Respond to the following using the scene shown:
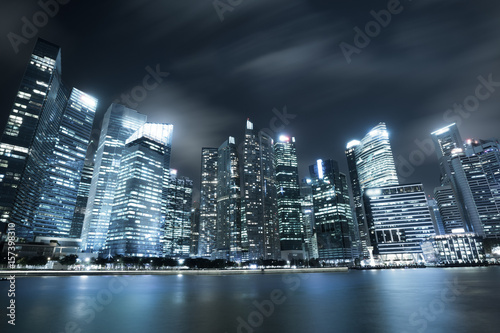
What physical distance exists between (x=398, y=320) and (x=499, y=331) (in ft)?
27.9

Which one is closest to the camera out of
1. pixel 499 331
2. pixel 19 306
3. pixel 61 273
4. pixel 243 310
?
pixel 499 331

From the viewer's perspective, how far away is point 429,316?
30.3 meters

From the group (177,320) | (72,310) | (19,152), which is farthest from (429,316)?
(19,152)

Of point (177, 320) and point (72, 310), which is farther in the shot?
point (72, 310)

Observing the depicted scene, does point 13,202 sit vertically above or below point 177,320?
above

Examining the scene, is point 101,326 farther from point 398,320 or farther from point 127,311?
point 398,320

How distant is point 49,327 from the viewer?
2758 cm

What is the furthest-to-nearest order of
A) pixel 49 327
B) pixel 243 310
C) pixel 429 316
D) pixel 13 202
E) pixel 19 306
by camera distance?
pixel 13 202
pixel 19 306
pixel 243 310
pixel 429 316
pixel 49 327

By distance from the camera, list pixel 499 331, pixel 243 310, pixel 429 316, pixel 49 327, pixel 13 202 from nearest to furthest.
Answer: pixel 499 331
pixel 49 327
pixel 429 316
pixel 243 310
pixel 13 202

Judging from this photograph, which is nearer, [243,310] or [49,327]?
[49,327]

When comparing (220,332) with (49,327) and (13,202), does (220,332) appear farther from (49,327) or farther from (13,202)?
(13,202)

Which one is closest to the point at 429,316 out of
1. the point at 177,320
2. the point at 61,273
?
the point at 177,320

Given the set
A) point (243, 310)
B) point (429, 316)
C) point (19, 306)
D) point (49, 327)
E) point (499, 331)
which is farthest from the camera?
point (19, 306)

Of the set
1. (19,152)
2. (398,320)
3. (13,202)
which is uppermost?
(19,152)
